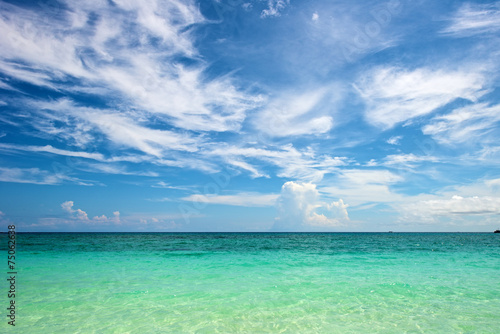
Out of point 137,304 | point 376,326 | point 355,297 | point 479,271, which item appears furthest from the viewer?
point 479,271

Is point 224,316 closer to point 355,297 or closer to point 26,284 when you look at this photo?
point 355,297

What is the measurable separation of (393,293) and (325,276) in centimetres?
418

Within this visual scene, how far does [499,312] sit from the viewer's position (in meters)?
8.79

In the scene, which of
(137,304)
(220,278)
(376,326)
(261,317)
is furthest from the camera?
(220,278)

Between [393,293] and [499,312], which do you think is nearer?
[499,312]

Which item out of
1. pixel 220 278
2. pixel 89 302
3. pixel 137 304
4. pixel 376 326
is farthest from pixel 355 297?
pixel 89 302

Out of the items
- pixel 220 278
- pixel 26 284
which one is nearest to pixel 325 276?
pixel 220 278

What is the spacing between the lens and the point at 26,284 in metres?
12.8

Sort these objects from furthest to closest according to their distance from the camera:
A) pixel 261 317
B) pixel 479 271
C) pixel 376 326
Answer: pixel 479 271 < pixel 261 317 < pixel 376 326

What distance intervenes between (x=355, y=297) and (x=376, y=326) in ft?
9.51

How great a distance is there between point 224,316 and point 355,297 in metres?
5.17

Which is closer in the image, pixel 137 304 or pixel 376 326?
pixel 376 326

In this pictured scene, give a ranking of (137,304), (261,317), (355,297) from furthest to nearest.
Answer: (355,297) → (137,304) → (261,317)

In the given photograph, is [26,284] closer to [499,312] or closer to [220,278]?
[220,278]
